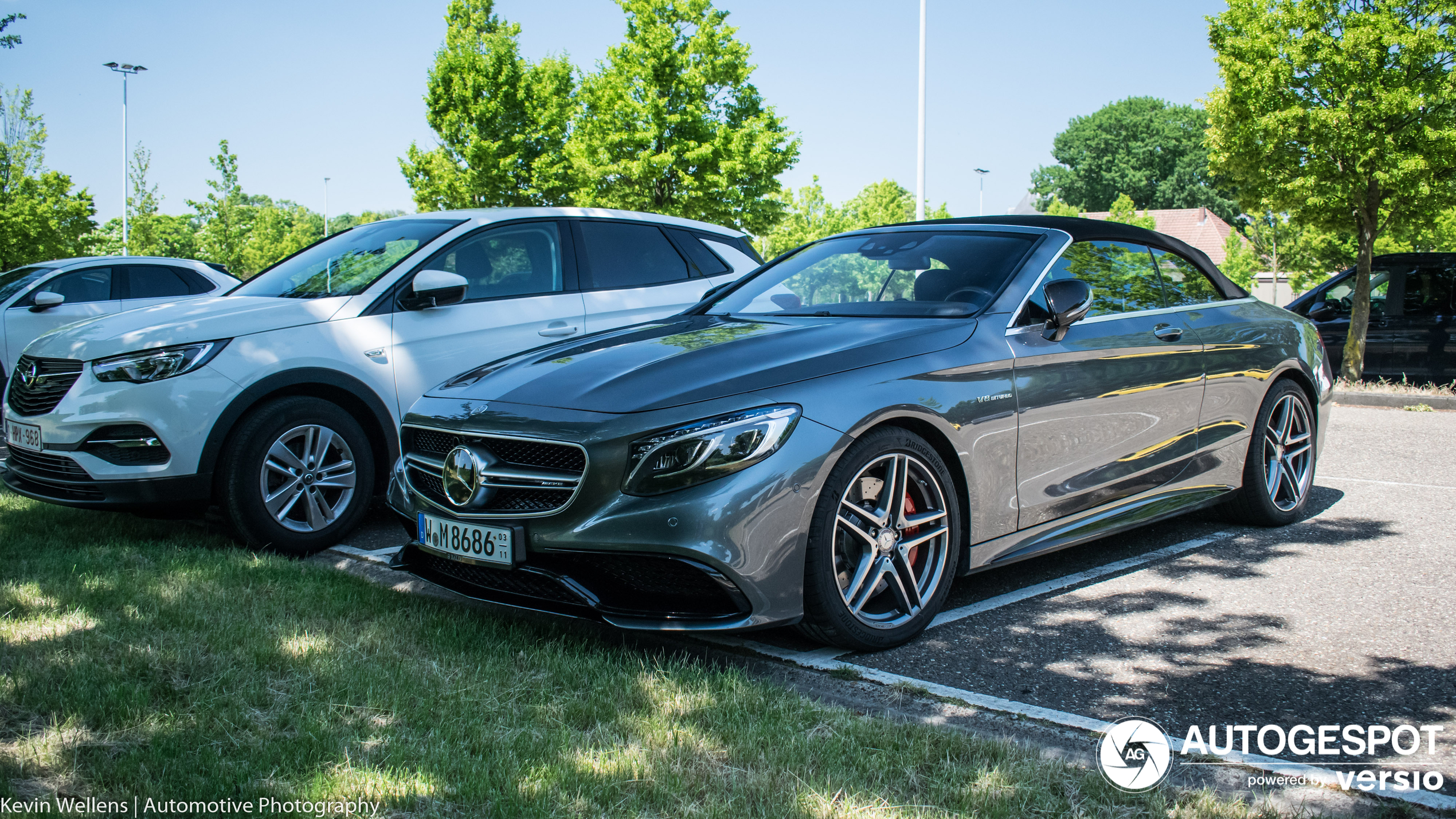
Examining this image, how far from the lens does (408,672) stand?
3354mm

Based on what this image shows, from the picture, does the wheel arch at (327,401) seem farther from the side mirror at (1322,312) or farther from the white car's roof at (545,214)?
the side mirror at (1322,312)

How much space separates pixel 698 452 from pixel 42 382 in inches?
148

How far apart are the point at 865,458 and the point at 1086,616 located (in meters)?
1.27

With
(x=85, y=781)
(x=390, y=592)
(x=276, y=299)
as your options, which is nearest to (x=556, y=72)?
(x=276, y=299)

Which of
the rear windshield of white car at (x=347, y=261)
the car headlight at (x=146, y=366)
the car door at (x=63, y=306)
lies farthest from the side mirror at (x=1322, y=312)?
the car door at (x=63, y=306)

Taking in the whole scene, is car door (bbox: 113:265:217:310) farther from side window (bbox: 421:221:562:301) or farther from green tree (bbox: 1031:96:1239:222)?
green tree (bbox: 1031:96:1239:222)

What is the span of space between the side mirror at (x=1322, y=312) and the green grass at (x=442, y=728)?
14249 mm

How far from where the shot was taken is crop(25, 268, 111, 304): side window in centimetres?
1168

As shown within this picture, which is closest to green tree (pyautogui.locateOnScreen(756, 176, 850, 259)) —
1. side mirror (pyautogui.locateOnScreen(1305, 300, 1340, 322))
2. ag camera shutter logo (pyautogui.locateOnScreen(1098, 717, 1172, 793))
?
side mirror (pyautogui.locateOnScreen(1305, 300, 1340, 322))

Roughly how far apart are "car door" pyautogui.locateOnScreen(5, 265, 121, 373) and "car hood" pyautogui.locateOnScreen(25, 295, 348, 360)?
6428 mm

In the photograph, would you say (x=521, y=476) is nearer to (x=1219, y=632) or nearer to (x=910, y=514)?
(x=910, y=514)

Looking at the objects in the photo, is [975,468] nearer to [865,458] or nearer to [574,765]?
[865,458]

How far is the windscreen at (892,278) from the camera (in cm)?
443

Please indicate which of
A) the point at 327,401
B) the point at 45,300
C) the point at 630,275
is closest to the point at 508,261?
the point at 630,275
